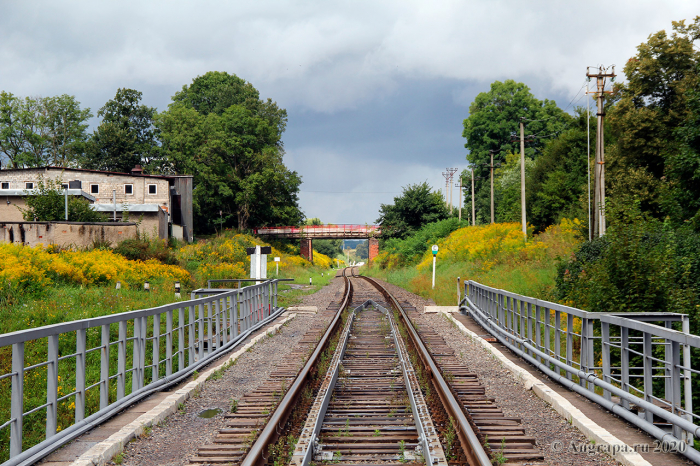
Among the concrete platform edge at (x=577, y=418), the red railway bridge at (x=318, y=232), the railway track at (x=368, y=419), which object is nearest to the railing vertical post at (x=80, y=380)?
the railway track at (x=368, y=419)

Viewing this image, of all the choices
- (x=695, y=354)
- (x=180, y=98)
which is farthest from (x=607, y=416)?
(x=180, y=98)

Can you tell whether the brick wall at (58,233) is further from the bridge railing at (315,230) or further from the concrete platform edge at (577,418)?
the bridge railing at (315,230)

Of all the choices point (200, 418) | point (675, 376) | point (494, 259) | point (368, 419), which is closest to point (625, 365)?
point (675, 376)

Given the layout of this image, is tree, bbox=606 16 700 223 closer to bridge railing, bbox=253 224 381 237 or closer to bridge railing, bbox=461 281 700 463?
bridge railing, bbox=461 281 700 463

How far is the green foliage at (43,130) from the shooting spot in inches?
2699

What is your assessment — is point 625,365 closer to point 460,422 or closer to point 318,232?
point 460,422

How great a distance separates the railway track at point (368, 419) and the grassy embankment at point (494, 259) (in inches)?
402

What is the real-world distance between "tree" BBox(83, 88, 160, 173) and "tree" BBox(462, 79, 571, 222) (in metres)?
43.6

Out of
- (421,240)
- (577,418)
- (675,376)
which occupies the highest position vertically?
(421,240)

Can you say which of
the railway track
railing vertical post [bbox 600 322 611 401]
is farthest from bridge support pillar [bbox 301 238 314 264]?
railing vertical post [bbox 600 322 611 401]

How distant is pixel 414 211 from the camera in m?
53.5

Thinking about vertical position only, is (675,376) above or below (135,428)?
above

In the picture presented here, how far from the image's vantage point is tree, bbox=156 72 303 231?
2586 inches

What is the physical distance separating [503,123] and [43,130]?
5937 cm
